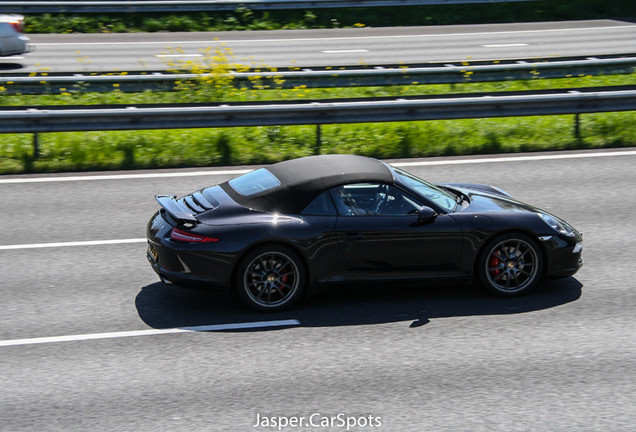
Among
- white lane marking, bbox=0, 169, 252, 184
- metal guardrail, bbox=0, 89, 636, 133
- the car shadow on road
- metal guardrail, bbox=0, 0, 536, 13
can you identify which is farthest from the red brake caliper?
metal guardrail, bbox=0, 0, 536, 13

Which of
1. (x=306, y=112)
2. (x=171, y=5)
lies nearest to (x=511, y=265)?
(x=306, y=112)

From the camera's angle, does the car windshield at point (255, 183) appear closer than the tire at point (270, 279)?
No

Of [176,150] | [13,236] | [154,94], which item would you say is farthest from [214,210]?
[154,94]

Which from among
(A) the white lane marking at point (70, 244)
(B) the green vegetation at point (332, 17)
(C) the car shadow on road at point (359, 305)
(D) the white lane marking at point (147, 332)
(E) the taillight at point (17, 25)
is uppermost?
(B) the green vegetation at point (332, 17)

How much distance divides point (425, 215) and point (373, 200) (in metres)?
0.51

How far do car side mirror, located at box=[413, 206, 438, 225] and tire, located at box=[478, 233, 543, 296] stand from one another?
64cm

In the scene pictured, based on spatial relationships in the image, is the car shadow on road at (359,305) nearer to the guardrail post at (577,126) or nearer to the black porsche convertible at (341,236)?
the black porsche convertible at (341,236)

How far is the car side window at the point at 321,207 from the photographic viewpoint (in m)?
7.91

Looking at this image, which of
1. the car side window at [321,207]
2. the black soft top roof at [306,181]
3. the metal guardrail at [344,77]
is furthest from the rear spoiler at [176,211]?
the metal guardrail at [344,77]

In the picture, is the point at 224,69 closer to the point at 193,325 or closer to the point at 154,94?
the point at 154,94

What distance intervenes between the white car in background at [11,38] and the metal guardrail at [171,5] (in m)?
3.81

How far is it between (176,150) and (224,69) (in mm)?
3580

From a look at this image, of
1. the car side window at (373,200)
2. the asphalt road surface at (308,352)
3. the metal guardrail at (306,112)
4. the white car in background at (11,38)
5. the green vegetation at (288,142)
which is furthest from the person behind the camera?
the white car in background at (11,38)

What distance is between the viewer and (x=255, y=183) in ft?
27.5
